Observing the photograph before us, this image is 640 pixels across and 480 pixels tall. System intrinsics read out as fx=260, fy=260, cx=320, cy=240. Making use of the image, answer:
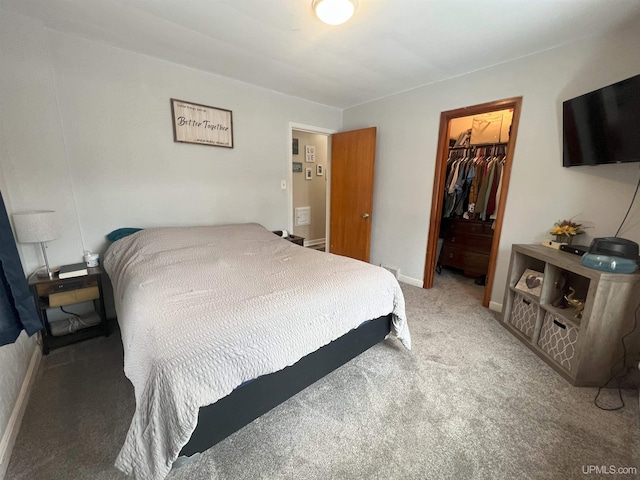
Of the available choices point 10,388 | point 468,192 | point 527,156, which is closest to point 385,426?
point 10,388

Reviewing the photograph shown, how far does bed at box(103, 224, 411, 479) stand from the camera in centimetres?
99

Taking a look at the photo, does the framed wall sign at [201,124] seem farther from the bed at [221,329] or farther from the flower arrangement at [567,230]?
the flower arrangement at [567,230]

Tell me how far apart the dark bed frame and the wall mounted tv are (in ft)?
6.35

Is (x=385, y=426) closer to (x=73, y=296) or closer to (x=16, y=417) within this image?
(x=16, y=417)

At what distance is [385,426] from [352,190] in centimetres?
279

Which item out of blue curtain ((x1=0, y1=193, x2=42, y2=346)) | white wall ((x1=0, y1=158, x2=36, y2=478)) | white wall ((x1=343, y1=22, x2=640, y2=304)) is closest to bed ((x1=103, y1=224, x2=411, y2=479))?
blue curtain ((x1=0, y1=193, x2=42, y2=346))

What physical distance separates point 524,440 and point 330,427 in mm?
970

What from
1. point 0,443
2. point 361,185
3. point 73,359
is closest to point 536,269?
point 361,185

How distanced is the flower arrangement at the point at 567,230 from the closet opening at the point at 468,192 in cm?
77

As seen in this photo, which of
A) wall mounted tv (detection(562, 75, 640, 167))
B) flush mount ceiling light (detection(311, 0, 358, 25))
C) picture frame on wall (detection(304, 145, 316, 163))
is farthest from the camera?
picture frame on wall (detection(304, 145, 316, 163))

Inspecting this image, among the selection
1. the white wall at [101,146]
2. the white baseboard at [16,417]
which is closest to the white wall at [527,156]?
the white wall at [101,146]

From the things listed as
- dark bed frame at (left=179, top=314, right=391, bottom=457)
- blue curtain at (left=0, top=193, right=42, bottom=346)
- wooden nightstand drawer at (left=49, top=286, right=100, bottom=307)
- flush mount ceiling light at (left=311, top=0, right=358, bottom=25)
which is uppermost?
flush mount ceiling light at (left=311, top=0, right=358, bottom=25)

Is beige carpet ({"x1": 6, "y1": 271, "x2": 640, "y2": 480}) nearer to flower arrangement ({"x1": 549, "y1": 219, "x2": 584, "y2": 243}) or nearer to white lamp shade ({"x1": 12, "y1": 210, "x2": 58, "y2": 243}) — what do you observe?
white lamp shade ({"x1": 12, "y1": 210, "x2": 58, "y2": 243})

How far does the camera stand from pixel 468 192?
342 cm
